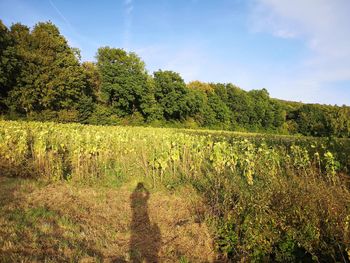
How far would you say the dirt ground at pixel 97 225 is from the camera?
4527 mm

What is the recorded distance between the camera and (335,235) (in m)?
3.98

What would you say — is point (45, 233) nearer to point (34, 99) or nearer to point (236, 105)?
point (34, 99)

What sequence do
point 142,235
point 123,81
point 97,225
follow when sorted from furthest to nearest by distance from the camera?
1. point 123,81
2. point 97,225
3. point 142,235

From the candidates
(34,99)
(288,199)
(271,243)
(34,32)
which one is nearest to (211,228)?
(271,243)

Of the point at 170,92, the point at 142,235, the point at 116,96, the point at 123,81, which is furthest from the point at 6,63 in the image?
the point at 142,235

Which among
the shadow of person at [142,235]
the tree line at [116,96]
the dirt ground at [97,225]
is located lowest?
the shadow of person at [142,235]

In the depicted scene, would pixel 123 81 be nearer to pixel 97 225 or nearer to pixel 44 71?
pixel 44 71

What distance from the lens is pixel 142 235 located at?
18.5ft

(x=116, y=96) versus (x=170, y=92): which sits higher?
(x=170, y=92)

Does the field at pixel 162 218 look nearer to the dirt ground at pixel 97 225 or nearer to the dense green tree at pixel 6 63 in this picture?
the dirt ground at pixel 97 225

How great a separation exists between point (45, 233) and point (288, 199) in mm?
4659

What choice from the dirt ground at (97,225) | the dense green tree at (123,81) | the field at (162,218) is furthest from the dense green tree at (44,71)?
the dirt ground at (97,225)

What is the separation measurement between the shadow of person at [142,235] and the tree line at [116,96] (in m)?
28.1

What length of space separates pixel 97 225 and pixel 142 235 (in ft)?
3.37
